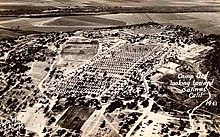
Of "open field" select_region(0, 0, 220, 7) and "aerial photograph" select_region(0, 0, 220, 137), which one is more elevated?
"open field" select_region(0, 0, 220, 7)

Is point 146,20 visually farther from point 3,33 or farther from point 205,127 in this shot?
point 205,127

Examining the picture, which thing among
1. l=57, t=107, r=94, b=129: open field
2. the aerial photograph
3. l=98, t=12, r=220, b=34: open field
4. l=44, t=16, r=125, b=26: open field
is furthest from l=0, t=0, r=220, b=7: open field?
l=57, t=107, r=94, b=129: open field

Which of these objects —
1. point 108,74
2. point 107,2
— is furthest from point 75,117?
point 107,2

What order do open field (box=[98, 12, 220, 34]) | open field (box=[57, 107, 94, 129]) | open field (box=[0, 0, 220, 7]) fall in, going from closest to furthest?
1. open field (box=[57, 107, 94, 129])
2. open field (box=[98, 12, 220, 34])
3. open field (box=[0, 0, 220, 7])

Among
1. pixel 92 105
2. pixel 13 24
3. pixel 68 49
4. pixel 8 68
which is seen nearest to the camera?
pixel 92 105

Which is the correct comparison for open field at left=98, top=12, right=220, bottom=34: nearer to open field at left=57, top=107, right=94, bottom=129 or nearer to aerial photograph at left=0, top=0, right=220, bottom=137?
aerial photograph at left=0, top=0, right=220, bottom=137

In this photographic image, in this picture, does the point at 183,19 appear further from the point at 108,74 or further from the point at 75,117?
the point at 75,117

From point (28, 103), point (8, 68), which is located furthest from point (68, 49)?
point (28, 103)

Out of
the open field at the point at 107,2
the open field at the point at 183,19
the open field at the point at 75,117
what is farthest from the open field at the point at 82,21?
the open field at the point at 75,117

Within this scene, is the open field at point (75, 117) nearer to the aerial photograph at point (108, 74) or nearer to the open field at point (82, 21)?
the aerial photograph at point (108, 74)

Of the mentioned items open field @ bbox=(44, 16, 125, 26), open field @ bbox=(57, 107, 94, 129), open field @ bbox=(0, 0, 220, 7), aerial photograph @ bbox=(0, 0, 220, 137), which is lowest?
open field @ bbox=(57, 107, 94, 129)
